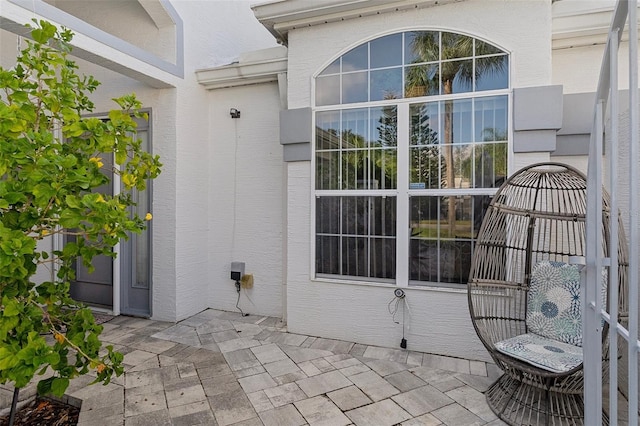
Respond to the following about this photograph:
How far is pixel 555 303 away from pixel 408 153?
1.80 metres

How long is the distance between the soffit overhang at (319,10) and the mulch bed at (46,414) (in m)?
3.86

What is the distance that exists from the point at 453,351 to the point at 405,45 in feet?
9.95

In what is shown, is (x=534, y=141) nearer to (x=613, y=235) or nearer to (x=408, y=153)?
(x=408, y=153)

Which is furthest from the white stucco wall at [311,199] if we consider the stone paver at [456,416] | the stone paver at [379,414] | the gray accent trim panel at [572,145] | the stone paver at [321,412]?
the stone paver at [321,412]

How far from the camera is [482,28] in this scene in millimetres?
3189

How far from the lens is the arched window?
128 inches

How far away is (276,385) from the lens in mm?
2818

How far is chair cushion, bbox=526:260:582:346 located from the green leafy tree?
295 cm

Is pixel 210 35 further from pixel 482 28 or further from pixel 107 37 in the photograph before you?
pixel 482 28

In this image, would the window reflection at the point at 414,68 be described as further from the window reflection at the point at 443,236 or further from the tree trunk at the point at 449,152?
the window reflection at the point at 443,236

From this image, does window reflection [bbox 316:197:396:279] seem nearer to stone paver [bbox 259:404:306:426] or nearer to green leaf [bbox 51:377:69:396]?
stone paver [bbox 259:404:306:426]

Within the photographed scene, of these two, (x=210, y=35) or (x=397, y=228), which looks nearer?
(x=397, y=228)

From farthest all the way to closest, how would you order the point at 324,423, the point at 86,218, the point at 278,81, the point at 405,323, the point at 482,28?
1. the point at 278,81
2. the point at 405,323
3. the point at 482,28
4. the point at 324,423
5. the point at 86,218

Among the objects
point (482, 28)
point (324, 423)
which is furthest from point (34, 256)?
point (482, 28)
